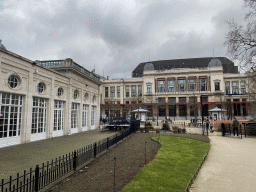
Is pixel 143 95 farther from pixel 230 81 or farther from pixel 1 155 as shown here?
pixel 1 155

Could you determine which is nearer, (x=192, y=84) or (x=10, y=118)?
(x=10, y=118)

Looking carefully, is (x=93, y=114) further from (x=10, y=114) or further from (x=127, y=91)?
(x=127, y=91)

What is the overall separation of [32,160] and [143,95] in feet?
172

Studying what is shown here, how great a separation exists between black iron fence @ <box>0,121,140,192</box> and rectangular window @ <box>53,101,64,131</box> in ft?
25.1

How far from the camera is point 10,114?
438 inches

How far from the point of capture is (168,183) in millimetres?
5191

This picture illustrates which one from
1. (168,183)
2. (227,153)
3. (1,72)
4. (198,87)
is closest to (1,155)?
(1,72)

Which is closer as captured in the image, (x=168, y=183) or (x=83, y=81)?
(x=168, y=183)

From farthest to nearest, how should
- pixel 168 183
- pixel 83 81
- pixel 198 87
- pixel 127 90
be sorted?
pixel 127 90 → pixel 198 87 → pixel 83 81 → pixel 168 183

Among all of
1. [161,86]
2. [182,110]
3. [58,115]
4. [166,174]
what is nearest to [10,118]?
[58,115]

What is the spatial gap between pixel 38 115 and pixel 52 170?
9.89 meters

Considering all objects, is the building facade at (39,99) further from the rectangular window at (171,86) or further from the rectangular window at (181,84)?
the rectangular window at (181,84)

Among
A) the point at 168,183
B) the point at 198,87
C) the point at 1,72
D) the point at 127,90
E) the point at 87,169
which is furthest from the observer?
the point at 127,90

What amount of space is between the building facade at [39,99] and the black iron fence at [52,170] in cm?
559
